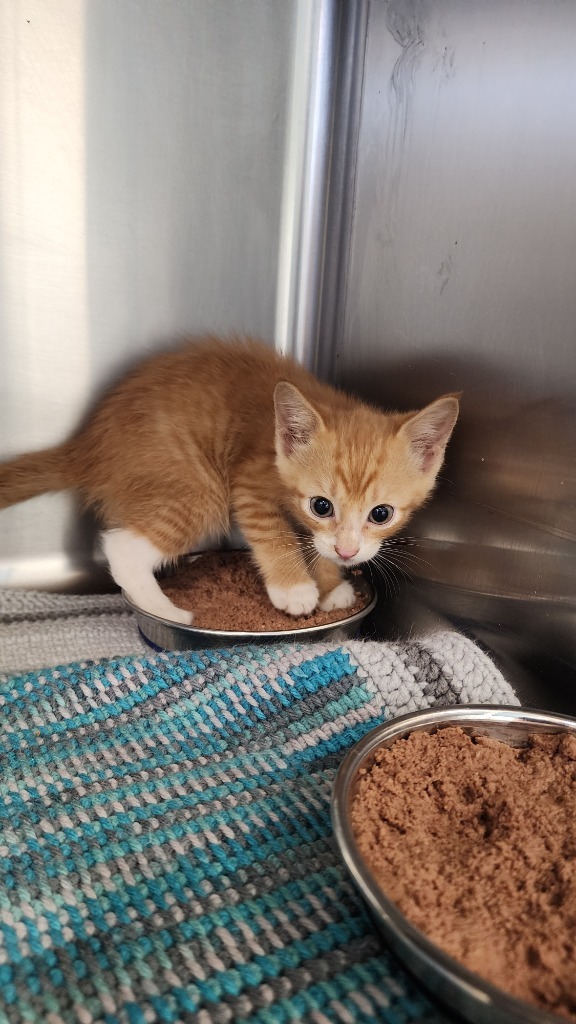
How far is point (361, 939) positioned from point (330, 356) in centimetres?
108

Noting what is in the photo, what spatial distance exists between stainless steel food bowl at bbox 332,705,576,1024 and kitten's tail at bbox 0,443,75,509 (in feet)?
2.48

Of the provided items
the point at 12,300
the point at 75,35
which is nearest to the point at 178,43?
the point at 75,35

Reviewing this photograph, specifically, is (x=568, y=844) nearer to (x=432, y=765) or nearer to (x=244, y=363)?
(x=432, y=765)

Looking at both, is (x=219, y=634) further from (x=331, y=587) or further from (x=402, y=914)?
(x=402, y=914)

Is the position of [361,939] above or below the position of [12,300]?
below

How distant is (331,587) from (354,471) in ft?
0.77

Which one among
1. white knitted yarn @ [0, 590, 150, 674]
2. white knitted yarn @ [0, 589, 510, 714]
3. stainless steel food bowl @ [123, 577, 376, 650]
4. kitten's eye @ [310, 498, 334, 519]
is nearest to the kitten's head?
kitten's eye @ [310, 498, 334, 519]

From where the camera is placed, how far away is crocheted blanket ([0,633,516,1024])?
21.7 inches

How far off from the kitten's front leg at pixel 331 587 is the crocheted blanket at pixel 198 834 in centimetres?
25

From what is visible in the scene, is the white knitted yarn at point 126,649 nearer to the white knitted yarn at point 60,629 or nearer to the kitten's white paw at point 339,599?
the white knitted yarn at point 60,629

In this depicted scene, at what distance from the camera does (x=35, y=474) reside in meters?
1.26

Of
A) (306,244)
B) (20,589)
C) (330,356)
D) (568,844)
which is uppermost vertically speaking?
(306,244)

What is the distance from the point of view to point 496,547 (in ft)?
3.39

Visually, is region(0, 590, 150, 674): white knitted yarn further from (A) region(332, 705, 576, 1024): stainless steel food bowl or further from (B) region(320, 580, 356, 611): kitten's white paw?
(A) region(332, 705, 576, 1024): stainless steel food bowl
